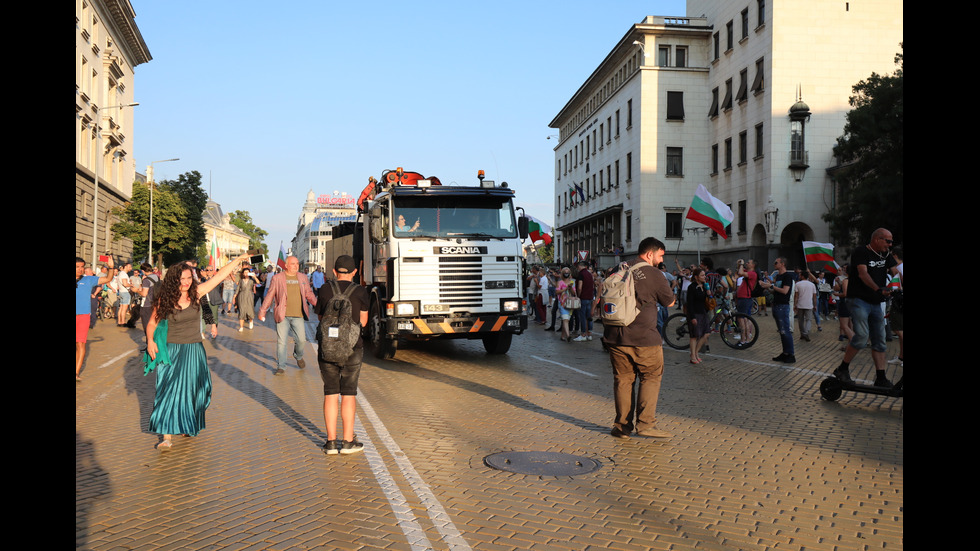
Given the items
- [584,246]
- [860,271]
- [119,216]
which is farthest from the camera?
[584,246]

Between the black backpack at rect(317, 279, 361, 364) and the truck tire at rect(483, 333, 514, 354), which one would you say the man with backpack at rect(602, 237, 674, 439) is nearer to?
the black backpack at rect(317, 279, 361, 364)

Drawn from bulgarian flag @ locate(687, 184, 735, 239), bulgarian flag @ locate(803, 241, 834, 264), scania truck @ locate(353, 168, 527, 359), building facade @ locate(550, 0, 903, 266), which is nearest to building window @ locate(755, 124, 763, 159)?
building facade @ locate(550, 0, 903, 266)

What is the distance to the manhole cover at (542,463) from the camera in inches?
240

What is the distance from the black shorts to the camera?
6.89 m

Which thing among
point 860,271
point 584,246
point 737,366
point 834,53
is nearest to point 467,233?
point 737,366

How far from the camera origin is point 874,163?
33.2m

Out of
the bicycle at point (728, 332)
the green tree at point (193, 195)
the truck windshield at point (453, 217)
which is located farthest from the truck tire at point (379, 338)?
the green tree at point (193, 195)

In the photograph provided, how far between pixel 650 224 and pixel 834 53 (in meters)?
14.8

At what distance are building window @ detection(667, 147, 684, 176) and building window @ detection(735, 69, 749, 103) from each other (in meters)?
6.64

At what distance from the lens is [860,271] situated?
8.99 metres

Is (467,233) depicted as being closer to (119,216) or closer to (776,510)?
(776,510)

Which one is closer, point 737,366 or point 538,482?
point 538,482

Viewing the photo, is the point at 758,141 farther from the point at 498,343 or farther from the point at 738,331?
the point at 498,343
